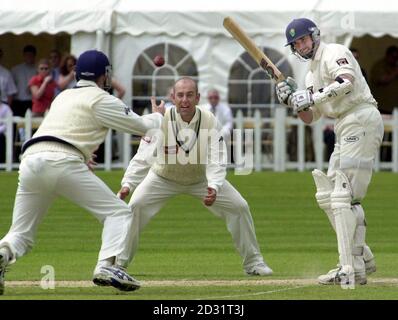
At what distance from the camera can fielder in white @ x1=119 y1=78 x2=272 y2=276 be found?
13.0 meters

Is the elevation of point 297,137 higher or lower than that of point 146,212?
higher

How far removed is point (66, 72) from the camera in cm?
2511

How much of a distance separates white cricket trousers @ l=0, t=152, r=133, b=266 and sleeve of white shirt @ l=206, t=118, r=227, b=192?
140 centimetres

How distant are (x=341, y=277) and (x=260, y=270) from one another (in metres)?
1.39

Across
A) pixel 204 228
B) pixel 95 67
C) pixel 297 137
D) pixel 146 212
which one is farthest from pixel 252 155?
pixel 95 67

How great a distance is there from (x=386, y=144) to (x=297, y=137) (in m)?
1.54

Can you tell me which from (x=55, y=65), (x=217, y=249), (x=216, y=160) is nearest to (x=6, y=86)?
(x=55, y=65)

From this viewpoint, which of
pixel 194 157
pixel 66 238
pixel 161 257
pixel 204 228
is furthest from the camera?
pixel 204 228

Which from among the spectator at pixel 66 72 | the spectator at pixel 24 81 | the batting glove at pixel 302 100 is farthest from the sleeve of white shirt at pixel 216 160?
the spectator at pixel 24 81

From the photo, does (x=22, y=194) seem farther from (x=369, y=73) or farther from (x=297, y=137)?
(x=369, y=73)

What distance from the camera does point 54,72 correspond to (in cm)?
2580

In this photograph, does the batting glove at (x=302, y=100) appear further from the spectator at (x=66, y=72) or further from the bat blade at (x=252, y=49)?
the spectator at (x=66, y=72)

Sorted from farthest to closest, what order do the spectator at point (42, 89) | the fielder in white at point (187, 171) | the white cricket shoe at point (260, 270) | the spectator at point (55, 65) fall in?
the spectator at point (55, 65)
the spectator at point (42, 89)
the white cricket shoe at point (260, 270)
the fielder in white at point (187, 171)

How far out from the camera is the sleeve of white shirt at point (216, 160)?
499 inches
